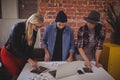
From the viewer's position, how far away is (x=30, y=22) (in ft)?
8.73

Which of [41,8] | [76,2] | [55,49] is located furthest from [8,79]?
[76,2]

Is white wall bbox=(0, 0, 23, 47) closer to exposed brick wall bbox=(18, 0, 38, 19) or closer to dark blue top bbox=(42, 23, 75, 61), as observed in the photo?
exposed brick wall bbox=(18, 0, 38, 19)

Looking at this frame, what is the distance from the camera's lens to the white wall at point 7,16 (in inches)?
194

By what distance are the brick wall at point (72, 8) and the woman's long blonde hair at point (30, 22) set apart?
178cm

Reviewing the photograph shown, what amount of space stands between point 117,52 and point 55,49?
4.28 feet

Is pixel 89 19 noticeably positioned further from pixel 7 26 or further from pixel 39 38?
pixel 7 26

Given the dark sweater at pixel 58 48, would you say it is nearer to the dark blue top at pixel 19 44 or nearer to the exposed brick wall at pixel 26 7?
the dark blue top at pixel 19 44

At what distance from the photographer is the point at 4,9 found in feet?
16.2

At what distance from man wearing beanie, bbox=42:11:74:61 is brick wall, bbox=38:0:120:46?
1.33 meters

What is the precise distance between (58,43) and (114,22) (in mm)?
1491

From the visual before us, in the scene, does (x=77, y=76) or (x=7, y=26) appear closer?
(x=77, y=76)

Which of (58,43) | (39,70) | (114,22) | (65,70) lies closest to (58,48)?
(58,43)

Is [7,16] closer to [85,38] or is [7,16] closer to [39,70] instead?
[85,38]

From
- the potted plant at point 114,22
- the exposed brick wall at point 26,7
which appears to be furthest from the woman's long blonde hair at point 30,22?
the exposed brick wall at point 26,7
